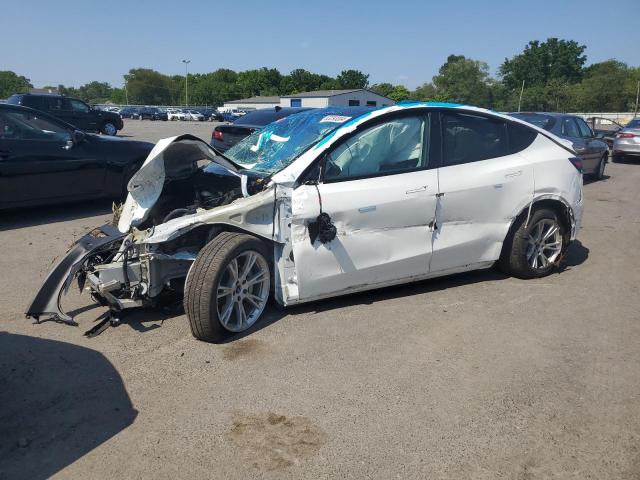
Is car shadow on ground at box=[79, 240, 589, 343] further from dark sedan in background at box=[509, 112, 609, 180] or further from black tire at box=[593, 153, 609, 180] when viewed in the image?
black tire at box=[593, 153, 609, 180]

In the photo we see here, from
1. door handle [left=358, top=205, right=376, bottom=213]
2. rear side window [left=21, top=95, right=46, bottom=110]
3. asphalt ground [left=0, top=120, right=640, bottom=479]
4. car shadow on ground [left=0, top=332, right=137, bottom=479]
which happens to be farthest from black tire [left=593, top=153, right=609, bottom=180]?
rear side window [left=21, top=95, right=46, bottom=110]

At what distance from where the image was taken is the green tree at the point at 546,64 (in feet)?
313

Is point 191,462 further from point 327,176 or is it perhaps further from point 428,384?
point 327,176

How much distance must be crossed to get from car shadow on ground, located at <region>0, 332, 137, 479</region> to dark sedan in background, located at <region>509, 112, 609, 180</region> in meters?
9.86

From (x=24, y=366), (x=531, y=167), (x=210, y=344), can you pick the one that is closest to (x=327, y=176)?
(x=210, y=344)

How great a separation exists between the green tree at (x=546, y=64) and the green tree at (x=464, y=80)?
32.9 ft

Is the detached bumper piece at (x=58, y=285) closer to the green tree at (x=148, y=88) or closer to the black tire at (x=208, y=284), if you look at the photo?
the black tire at (x=208, y=284)

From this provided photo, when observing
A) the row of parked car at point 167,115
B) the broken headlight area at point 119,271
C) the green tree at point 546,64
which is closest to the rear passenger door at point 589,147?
the broken headlight area at point 119,271

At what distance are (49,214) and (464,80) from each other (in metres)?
83.4

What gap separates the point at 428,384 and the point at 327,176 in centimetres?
177

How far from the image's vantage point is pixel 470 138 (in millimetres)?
5113

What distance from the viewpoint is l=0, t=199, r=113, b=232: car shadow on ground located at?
25.0 ft

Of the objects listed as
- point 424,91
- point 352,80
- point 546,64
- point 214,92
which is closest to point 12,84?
point 214,92

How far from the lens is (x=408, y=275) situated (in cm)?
480
